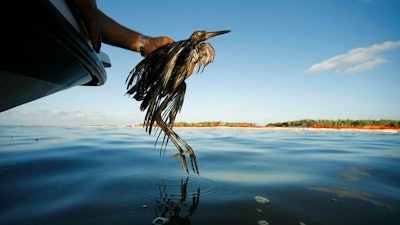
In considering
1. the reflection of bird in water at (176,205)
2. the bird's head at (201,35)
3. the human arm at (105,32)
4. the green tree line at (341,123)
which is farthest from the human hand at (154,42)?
the green tree line at (341,123)

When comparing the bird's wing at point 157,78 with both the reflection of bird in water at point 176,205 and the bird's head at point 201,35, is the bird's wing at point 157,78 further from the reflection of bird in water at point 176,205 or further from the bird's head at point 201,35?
the reflection of bird in water at point 176,205

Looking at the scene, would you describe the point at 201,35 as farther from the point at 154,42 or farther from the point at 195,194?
the point at 195,194

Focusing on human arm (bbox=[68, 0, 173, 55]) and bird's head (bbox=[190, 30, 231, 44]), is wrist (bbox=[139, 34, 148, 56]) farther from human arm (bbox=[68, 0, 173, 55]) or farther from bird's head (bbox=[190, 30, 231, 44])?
bird's head (bbox=[190, 30, 231, 44])

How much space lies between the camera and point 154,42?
2465 mm

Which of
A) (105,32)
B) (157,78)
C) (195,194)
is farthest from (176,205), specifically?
(105,32)

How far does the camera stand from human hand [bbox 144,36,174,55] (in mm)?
2441

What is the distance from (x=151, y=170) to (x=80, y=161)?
5.24 feet

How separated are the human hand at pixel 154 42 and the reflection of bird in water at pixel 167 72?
0.32 ft

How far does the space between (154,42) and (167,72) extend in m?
0.44

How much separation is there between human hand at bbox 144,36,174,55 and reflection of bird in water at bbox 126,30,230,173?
98 mm

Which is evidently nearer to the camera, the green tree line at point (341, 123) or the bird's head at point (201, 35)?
the bird's head at point (201, 35)

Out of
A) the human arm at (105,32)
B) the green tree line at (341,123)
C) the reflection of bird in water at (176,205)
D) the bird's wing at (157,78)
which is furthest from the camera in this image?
the green tree line at (341,123)

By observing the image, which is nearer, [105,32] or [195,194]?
[105,32]

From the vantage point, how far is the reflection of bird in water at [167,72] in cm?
230
